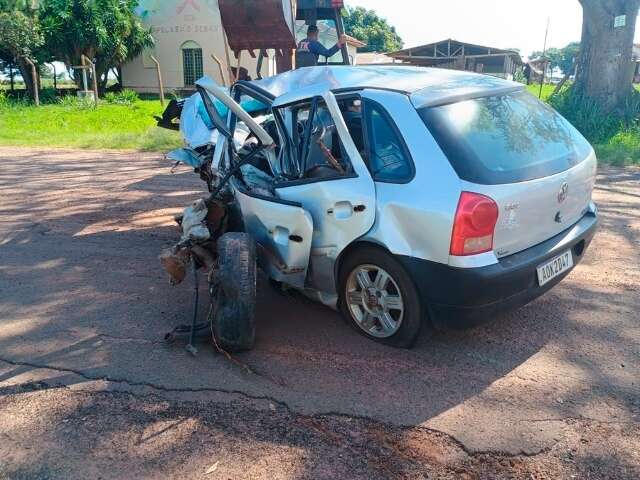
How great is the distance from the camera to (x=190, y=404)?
331 centimetres

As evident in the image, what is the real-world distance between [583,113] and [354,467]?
12.1m

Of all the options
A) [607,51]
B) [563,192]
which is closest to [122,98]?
[607,51]

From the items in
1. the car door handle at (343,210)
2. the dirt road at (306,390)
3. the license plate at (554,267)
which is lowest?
the dirt road at (306,390)

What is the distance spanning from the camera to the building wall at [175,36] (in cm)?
3241

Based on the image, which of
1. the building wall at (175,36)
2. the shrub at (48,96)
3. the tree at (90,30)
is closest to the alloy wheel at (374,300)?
the shrub at (48,96)

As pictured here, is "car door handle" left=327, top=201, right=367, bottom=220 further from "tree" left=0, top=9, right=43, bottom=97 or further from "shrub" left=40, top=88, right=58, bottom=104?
"shrub" left=40, top=88, right=58, bottom=104

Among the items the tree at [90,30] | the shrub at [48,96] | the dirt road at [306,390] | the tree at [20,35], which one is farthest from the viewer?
the tree at [90,30]

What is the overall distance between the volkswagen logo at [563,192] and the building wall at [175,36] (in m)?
30.0

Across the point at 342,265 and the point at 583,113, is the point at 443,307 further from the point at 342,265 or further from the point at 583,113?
the point at 583,113

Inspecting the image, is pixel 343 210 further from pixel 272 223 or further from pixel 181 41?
pixel 181 41

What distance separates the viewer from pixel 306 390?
3.42 m

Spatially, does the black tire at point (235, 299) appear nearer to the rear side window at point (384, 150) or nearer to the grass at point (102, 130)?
the rear side window at point (384, 150)

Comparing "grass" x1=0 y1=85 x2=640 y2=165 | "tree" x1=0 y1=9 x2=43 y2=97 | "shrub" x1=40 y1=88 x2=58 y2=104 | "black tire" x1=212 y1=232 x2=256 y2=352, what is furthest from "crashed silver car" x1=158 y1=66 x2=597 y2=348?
"shrub" x1=40 y1=88 x2=58 y2=104

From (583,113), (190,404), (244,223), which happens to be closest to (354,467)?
(190,404)
